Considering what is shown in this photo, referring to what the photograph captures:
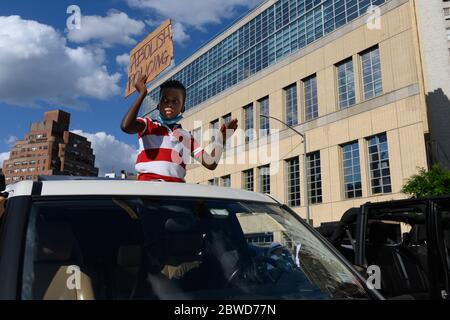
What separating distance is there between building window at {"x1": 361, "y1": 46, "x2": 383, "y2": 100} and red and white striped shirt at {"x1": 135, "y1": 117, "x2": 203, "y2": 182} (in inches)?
1128

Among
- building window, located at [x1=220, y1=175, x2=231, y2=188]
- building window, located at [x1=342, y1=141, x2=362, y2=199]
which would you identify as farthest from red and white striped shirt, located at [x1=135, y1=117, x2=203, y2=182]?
building window, located at [x1=220, y1=175, x2=231, y2=188]

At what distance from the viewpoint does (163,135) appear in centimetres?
313

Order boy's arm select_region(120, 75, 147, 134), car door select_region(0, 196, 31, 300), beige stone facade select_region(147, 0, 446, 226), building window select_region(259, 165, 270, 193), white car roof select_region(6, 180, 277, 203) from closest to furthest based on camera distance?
car door select_region(0, 196, 31, 300) < white car roof select_region(6, 180, 277, 203) < boy's arm select_region(120, 75, 147, 134) < beige stone facade select_region(147, 0, 446, 226) < building window select_region(259, 165, 270, 193)

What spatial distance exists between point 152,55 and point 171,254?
212 centimetres

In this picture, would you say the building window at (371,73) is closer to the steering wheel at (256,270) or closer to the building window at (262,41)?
the building window at (262,41)

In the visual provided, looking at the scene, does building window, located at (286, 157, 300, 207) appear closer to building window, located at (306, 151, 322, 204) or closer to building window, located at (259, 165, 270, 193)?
building window, located at (306, 151, 322, 204)

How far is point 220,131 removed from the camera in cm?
340

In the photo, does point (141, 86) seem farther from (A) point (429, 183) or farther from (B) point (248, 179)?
(B) point (248, 179)

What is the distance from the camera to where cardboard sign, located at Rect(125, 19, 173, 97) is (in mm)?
3635

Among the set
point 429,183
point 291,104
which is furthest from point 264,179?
point 429,183

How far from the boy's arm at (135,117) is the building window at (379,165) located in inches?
1050

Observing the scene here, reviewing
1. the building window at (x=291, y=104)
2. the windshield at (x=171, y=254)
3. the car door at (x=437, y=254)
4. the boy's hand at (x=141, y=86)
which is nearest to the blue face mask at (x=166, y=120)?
the boy's hand at (x=141, y=86)

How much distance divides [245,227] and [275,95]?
3622 centimetres

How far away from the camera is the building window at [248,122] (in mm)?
40562
